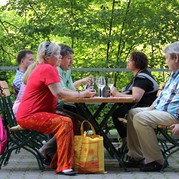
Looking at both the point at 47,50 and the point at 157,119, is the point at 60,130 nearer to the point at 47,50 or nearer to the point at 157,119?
the point at 47,50

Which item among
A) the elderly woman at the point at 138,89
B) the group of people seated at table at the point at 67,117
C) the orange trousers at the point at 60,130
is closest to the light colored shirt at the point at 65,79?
the group of people seated at table at the point at 67,117

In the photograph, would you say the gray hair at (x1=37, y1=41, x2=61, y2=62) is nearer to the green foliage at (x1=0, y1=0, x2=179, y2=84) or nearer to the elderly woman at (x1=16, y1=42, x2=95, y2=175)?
the elderly woman at (x1=16, y1=42, x2=95, y2=175)

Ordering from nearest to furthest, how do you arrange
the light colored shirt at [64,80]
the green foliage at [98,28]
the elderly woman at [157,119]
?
the elderly woman at [157,119] < the light colored shirt at [64,80] < the green foliage at [98,28]

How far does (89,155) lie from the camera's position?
6.33 metres

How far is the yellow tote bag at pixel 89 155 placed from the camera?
20.8 ft

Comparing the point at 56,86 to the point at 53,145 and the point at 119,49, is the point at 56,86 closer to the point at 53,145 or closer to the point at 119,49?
the point at 53,145

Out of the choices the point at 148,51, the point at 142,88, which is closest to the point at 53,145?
the point at 142,88

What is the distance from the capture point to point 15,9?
40.1 ft

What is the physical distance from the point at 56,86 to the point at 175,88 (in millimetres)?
1233

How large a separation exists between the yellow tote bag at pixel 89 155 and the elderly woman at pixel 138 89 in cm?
77

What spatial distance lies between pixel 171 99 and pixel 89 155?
1.02 meters

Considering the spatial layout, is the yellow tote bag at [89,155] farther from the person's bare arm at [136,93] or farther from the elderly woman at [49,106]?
the person's bare arm at [136,93]

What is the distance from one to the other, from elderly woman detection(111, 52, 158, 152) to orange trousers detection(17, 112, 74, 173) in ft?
2.86

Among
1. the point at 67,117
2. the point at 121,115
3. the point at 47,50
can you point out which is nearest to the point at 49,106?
the point at 67,117
